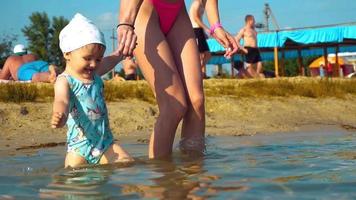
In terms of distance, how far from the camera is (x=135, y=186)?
2826 millimetres

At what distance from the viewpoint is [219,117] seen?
26.2 ft

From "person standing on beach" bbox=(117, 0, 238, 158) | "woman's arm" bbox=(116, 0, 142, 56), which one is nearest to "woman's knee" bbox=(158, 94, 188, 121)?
"person standing on beach" bbox=(117, 0, 238, 158)

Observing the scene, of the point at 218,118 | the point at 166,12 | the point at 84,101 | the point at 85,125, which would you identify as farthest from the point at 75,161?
the point at 218,118

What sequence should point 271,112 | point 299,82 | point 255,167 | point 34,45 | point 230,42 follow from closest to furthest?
point 255,167 < point 230,42 < point 271,112 < point 299,82 < point 34,45

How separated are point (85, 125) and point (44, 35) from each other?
177 ft

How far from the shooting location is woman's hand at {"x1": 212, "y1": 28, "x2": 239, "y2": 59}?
4.34 metres

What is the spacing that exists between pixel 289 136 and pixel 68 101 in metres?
3.26

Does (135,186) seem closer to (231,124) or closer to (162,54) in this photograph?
(162,54)

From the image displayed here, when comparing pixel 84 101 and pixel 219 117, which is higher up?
pixel 84 101

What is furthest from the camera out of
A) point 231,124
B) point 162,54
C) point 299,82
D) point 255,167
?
point 299,82

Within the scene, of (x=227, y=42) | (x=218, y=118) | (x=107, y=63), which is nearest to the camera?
(x=107, y=63)

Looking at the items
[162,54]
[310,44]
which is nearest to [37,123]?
[162,54]

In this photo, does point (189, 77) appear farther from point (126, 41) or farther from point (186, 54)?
point (126, 41)

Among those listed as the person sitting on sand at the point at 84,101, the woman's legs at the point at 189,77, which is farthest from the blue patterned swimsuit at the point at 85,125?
the woman's legs at the point at 189,77
